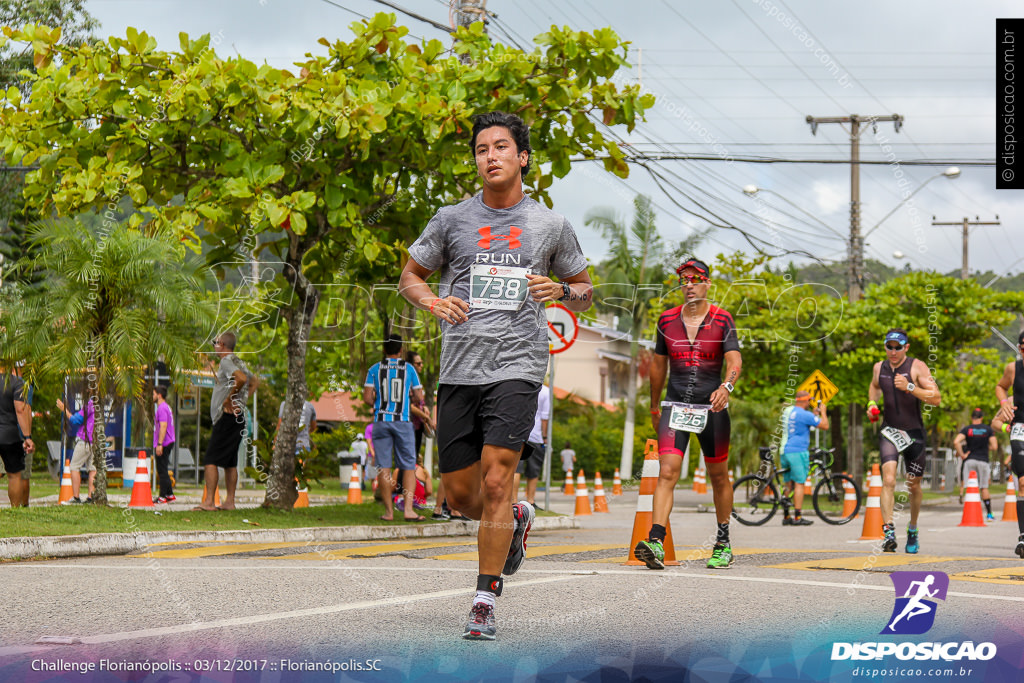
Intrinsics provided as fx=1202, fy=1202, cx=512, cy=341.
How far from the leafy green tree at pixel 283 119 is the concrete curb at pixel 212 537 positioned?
2.74m

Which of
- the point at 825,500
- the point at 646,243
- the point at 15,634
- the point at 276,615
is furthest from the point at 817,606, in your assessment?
the point at 646,243

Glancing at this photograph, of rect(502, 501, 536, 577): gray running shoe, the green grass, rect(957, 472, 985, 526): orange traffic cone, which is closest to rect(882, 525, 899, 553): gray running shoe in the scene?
the green grass

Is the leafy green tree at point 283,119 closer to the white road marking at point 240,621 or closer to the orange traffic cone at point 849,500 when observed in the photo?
the white road marking at point 240,621

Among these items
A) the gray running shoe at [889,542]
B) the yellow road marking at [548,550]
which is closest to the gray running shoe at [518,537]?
the yellow road marking at [548,550]

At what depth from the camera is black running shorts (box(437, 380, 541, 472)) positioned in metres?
4.96

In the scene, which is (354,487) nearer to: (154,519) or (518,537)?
(154,519)

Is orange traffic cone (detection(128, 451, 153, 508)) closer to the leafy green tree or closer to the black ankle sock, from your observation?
the leafy green tree

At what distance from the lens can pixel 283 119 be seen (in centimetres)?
1147

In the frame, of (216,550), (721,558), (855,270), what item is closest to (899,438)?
(721,558)

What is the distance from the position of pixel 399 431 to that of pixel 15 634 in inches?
312

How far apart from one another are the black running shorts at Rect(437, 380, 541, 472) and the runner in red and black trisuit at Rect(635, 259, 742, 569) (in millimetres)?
3210

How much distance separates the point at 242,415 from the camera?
13.0 meters

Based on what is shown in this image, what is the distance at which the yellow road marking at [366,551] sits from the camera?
8781mm

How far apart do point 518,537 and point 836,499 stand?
1400 cm
